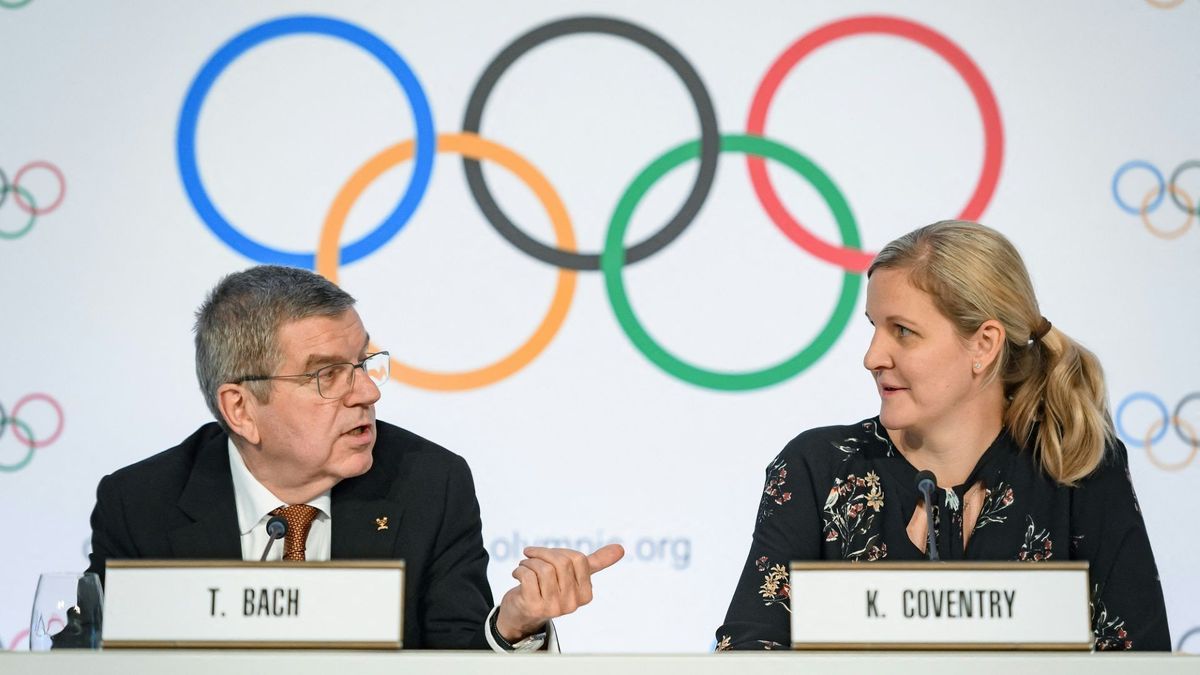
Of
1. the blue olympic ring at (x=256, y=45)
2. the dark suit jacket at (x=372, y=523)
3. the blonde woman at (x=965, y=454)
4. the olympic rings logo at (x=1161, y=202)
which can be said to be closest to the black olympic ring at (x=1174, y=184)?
the olympic rings logo at (x=1161, y=202)

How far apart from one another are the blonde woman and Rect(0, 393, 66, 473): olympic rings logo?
7.23 feet

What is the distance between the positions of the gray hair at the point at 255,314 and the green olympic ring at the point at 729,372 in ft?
4.36

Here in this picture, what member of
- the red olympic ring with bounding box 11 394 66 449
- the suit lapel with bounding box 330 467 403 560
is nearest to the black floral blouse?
the suit lapel with bounding box 330 467 403 560

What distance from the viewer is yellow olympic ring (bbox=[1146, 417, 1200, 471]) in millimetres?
3486

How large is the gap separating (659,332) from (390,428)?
1.21m

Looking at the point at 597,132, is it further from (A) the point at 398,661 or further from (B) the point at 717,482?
(A) the point at 398,661

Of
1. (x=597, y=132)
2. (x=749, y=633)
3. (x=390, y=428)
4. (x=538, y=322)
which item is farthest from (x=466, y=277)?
(x=749, y=633)

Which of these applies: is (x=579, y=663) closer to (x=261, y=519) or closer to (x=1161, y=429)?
(x=261, y=519)

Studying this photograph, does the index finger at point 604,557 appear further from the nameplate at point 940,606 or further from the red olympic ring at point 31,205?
the red olympic ring at point 31,205

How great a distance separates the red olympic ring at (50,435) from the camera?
3578 millimetres

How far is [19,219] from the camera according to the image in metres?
3.63

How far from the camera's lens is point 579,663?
1372mm

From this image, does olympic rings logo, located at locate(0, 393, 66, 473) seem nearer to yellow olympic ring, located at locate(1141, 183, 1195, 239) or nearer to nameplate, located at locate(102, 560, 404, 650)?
nameplate, located at locate(102, 560, 404, 650)

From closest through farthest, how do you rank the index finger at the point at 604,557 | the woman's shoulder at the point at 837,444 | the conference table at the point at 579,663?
1. the conference table at the point at 579,663
2. the index finger at the point at 604,557
3. the woman's shoulder at the point at 837,444
